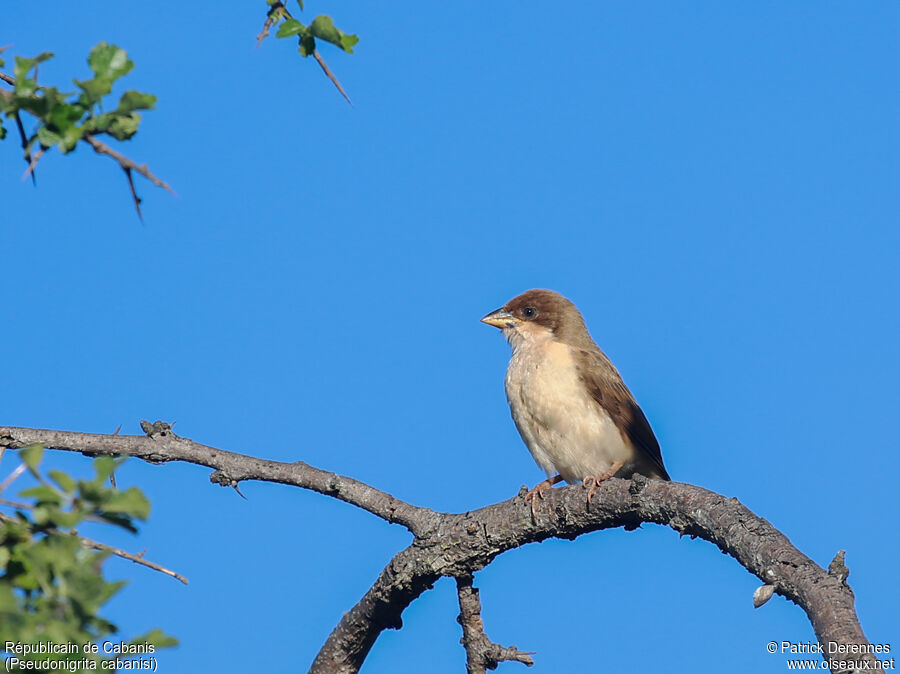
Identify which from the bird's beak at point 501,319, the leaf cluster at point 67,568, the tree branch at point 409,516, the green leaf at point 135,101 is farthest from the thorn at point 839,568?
the bird's beak at point 501,319

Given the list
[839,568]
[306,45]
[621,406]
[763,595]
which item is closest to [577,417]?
[621,406]

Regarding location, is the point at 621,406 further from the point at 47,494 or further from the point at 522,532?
the point at 47,494

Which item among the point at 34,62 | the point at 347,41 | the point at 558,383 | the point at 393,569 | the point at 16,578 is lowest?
the point at 16,578

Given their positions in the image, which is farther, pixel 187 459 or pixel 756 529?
pixel 187 459

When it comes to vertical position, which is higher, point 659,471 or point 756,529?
point 659,471

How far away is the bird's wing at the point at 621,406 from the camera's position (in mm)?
6953

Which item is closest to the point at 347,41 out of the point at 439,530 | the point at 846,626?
the point at 846,626

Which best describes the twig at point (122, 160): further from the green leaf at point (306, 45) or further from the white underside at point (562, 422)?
the white underside at point (562, 422)

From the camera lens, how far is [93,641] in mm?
2201

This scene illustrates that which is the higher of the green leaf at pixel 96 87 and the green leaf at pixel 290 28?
the green leaf at pixel 290 28

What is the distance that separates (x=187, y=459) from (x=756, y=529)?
2.80 m

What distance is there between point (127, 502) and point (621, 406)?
5.28m

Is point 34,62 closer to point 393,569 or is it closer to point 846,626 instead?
point 846,626

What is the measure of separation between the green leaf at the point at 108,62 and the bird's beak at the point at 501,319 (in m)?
5.93
